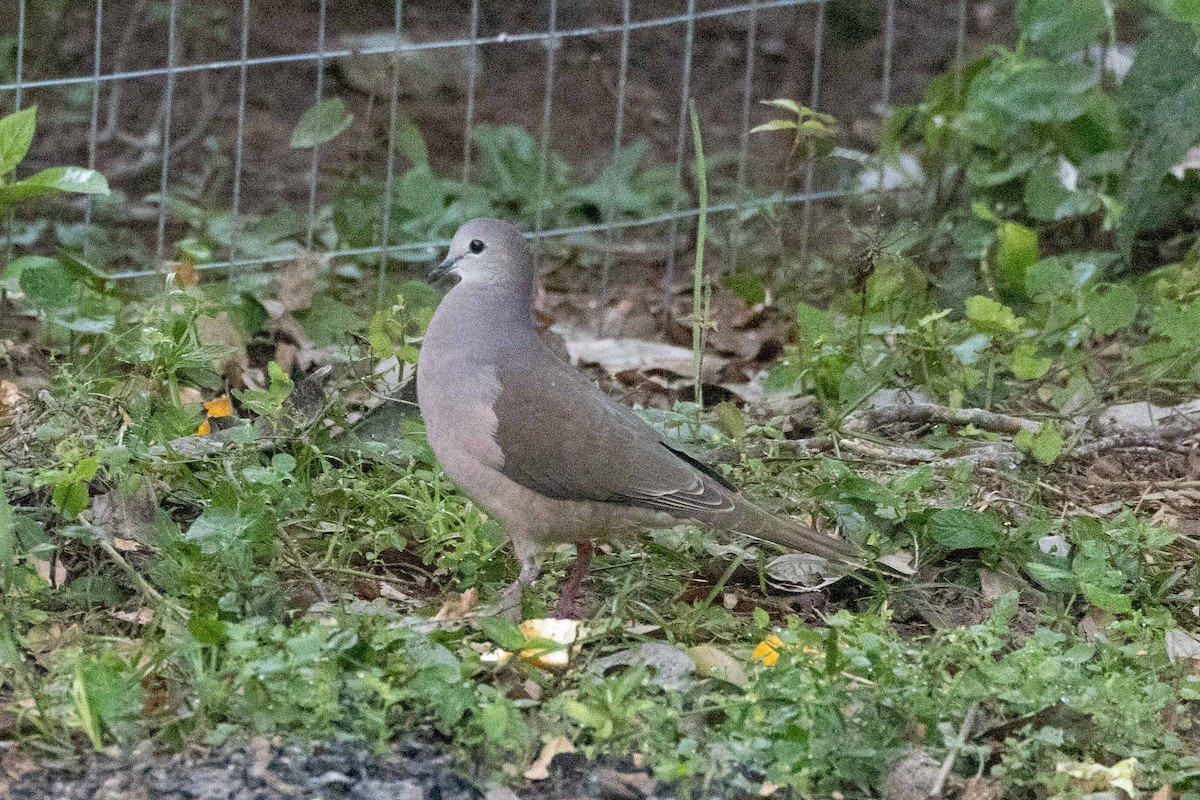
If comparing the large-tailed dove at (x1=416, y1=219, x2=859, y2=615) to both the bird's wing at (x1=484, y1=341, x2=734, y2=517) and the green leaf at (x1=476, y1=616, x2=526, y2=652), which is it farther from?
the green leaf at (x1=476, y1=616, x2=526, y2=652)

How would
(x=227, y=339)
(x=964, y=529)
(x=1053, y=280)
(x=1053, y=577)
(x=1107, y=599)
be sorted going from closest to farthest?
(x=1107, y=599), (x=1053, y=577), (x=964, y=529), (x=227, y=339), (x=1053, y=280)

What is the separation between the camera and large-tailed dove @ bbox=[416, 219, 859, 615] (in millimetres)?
3494

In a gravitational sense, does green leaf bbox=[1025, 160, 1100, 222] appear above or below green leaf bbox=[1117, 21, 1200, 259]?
below

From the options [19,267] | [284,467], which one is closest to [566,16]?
[19,267]

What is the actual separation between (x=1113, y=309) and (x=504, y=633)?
2.52 metres

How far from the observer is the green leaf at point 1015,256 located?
529cm

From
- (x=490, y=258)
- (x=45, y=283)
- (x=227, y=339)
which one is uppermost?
(x=490, y=258)

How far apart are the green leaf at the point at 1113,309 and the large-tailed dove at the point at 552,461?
5.12ft

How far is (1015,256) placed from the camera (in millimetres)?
5305

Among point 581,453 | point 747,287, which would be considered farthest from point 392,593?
point 747,287

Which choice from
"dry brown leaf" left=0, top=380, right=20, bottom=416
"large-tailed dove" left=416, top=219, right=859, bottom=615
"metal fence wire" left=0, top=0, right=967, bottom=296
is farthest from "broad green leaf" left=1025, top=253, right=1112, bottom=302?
"dry brown leaf" left=0, top=380, right=20, bottom=416

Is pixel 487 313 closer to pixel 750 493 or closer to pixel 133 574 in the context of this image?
pixel 750 493

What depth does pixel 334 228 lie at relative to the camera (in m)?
5.77

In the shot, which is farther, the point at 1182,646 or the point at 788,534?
the point at 788,534
